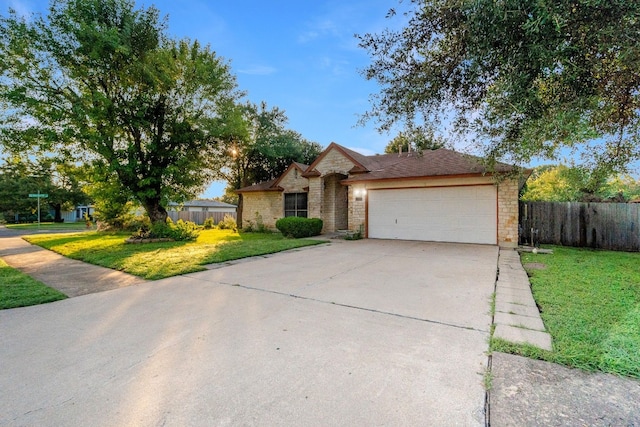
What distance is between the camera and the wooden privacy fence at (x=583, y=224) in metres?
9.63

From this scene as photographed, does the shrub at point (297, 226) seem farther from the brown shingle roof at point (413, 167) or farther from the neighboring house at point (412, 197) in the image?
the brown shingle roof at point (413, 167)

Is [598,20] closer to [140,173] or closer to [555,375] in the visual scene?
[555,375]

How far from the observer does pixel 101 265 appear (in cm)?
770

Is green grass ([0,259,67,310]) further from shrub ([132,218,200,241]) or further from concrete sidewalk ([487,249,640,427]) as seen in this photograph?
shrub ([132,218,200,241])

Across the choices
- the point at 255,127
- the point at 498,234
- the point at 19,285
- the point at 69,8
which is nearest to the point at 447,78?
the point at 498,234

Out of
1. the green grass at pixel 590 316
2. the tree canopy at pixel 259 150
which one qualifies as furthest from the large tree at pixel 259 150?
the green grass at pixel 590 316

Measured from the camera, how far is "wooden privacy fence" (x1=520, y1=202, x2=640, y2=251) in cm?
963

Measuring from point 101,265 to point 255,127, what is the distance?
14861 millimetres

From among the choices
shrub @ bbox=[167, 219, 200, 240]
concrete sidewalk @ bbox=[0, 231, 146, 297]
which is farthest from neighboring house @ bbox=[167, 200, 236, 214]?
concrete sidewalk @ bbox=[0, 231, 146, 297]

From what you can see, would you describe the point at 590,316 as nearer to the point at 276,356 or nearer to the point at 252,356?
the point at 276,356

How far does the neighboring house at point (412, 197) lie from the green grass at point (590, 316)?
3687mm

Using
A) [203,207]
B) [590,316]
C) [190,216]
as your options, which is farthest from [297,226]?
[203,207]

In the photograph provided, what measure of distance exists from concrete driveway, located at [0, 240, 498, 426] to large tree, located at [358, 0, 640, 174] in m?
3.02

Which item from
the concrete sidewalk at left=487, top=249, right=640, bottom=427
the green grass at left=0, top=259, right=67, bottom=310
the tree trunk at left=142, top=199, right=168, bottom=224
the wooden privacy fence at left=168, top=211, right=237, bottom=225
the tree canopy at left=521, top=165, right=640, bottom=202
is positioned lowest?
the green grass at left=0, top=259, right=67, bottom=310
